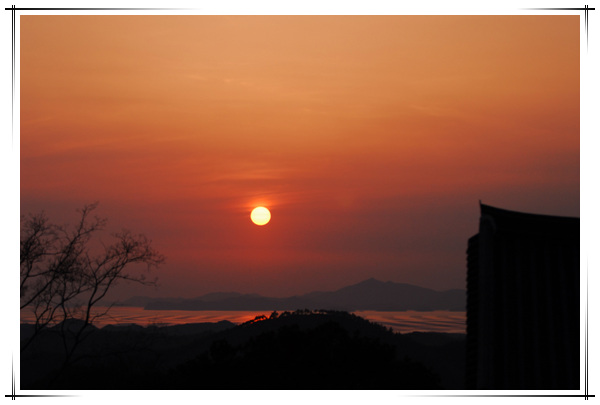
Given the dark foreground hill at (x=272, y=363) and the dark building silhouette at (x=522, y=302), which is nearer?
the dark building silhouette at (x=522, y=302)

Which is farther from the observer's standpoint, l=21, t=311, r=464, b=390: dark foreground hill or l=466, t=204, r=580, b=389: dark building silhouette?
l=21, t=311, r=464, b=390: dark foreground hill

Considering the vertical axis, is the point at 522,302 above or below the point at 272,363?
above

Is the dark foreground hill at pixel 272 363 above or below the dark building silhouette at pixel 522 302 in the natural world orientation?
below

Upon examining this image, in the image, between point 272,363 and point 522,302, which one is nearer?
point 522,302

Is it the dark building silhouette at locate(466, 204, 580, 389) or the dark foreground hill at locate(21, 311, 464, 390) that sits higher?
the dark building silhouette at locate(466, 204, 580, 389)
